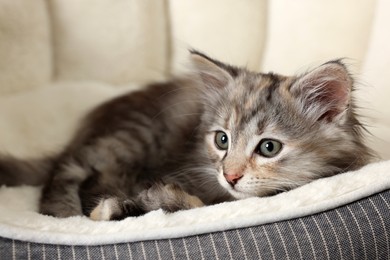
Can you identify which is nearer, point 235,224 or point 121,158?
→ point 235,224

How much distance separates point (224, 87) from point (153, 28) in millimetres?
695

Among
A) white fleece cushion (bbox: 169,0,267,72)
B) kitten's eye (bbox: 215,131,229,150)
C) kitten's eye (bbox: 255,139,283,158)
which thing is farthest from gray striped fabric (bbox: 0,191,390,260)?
white fleece cushion (bbox: 169,0,267,72)

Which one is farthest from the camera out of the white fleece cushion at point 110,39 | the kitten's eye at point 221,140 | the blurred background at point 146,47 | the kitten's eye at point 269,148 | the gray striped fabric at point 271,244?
the white fleece cushion at point 110,39

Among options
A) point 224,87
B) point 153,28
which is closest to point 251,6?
point 153,28

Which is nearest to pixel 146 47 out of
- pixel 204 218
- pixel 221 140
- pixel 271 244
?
pixel 221 140

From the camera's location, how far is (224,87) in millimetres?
1938

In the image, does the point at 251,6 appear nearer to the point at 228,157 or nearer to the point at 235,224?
the point at 228,157

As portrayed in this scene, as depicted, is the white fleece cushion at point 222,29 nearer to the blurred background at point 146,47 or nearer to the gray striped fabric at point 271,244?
the blurred background at point 146,47

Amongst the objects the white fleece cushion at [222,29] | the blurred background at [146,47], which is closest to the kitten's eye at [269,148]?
the blurred background at [146,47]

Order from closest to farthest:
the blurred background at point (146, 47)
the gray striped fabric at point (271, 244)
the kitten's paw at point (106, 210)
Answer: the gray striped fabric at point (271, 244)
the kitten's paw at point (106, 210)
the blurred background at point (146, 47)

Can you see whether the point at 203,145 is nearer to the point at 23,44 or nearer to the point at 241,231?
the point at 241,231

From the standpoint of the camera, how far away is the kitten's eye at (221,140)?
5.89ft

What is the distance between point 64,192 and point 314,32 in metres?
1.19

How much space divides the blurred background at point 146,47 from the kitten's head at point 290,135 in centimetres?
40
